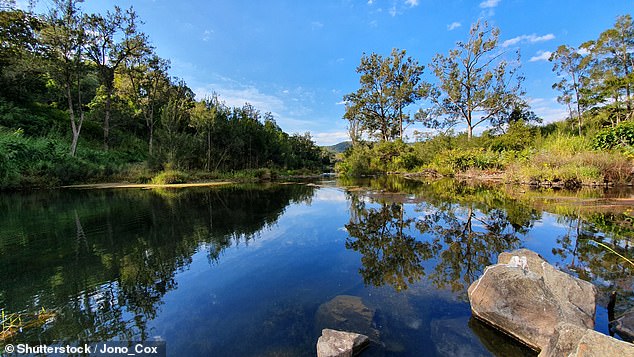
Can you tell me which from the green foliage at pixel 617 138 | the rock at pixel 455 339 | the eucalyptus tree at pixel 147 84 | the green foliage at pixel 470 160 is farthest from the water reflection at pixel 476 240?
the eucalyptus tree at pixel 147 84

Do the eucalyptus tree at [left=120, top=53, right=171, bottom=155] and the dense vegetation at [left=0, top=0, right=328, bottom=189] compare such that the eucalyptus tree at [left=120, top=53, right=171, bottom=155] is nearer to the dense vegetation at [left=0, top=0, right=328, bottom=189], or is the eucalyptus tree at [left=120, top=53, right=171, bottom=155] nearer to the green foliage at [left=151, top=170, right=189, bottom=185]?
the dense vegetation at [left=0, top=0, right=328, bottom=189]

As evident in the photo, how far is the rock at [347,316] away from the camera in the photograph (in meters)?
2.26

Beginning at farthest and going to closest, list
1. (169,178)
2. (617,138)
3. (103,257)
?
(169,178) < (617,138) < (103,257)

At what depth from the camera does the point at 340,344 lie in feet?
6.20

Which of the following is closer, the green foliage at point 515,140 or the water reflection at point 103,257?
the water reflection at point 103,257

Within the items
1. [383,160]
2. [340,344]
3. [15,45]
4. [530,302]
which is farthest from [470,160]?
[15,45]

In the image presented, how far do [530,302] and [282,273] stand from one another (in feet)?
8.86

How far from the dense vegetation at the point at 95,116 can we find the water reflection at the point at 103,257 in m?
11.2

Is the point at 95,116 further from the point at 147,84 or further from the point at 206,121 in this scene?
the point at 206,121

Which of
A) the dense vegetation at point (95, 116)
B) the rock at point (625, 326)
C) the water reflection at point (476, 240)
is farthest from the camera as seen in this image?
the dense vegetation at point (95, 116)

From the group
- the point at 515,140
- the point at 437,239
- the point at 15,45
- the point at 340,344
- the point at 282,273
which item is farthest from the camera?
the point at 15,45

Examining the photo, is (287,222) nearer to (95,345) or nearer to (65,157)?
(95,345)

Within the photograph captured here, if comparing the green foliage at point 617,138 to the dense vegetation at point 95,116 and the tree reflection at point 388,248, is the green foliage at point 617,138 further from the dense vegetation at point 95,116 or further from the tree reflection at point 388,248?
the dense vegetation at point 95,116

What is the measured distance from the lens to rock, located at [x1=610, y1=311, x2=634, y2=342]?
1964 millimetres
